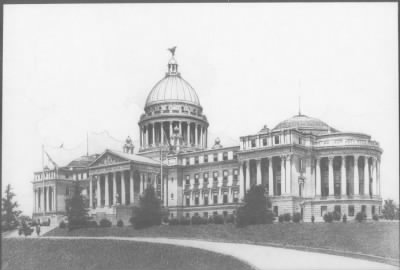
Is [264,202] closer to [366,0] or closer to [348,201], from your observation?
[348,201]

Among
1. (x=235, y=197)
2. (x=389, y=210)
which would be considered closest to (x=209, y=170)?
(x=235, y=197)

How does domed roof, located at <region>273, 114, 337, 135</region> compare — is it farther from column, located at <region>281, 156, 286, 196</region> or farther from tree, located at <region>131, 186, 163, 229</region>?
tree, located at <region>131, 186, 163, 229</region>

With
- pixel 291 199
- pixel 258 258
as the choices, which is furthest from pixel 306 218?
pixel 258 258

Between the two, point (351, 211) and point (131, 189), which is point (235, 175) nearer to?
point (131, 189)

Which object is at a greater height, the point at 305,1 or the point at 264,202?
the point at 305,1

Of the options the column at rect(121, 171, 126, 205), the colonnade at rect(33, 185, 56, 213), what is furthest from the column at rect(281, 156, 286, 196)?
the colonnade at rect(33, 185, 56, 213)

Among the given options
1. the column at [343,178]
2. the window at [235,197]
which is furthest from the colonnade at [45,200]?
the column at [343,178]
